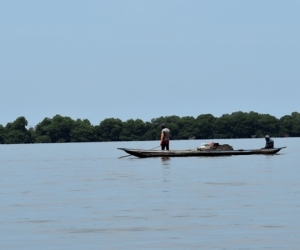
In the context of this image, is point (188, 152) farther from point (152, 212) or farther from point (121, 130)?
point (121, 130)

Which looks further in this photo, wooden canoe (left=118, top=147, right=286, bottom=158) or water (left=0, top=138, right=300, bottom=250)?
wooden canoe (left=118, top=147, right=286, bottom=158)

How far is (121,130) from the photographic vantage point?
7667 inches

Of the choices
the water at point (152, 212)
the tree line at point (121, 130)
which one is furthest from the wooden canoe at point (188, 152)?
the tree line at point (121, 130)

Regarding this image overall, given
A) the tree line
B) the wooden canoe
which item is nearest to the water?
the wooden canoe

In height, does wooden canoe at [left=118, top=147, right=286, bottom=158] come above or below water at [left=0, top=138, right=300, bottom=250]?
above

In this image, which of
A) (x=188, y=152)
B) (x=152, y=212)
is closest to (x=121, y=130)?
(x=188, y=152)

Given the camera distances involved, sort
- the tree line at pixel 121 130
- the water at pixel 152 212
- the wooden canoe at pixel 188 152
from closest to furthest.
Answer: the water at pixel 152 212 → the wooden canoe at pixel 188 152 → the tree line at pixel 121 130

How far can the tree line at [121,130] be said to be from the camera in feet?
631

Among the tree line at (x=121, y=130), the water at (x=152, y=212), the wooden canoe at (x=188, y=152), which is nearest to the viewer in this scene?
the water at (x=152, y=212)

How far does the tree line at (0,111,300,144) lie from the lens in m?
192

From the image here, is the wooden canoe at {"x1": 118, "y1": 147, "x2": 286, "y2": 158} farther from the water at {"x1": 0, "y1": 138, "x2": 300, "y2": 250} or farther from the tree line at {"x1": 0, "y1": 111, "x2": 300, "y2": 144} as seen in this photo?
the tree line at {"x1": 0, "y1": 111, "x2": 300, "y2": 144}

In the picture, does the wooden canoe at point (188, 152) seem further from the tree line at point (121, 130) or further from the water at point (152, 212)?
the tree line at point (121, 130)

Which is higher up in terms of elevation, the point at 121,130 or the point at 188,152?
the point at 121,130

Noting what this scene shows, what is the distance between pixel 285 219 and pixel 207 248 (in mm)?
4084
